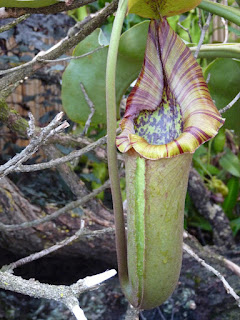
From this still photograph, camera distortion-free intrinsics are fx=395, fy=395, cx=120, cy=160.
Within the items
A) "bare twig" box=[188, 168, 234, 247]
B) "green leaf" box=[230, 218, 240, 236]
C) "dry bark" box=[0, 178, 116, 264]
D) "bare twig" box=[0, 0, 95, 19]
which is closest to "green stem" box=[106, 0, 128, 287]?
"bare twig" box=[0, 0, 95, 19]

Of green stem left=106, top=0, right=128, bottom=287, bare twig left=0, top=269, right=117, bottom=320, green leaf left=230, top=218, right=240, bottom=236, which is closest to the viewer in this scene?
bare twig left=0, top=269, right=117, bottom=320

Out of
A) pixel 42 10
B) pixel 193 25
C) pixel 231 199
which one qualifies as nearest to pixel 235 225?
pixel 231 199

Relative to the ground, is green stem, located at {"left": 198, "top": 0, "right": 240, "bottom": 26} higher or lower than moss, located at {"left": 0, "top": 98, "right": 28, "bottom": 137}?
higher

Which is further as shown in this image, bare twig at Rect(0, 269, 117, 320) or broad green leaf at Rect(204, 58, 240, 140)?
broad green leaf at Rect(204, 58, 240, 140)

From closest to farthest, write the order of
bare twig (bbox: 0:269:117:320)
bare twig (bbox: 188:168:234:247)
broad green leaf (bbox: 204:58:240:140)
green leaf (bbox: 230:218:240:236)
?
bare twig (bbox: 0:269:117:320), broad green leaf (bbox: 204:58:240:140), bare twig (bbox: 188:168:234:247), green leaf (bbox: 230:218:240:236)

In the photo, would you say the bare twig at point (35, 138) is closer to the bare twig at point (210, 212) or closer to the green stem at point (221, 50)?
the green stem at point (221, 50)

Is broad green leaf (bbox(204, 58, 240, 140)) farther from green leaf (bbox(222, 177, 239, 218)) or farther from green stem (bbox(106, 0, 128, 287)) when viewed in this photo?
green leaf (bbox(222, 177, 239, 218))

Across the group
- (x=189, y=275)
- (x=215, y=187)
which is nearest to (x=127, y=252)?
(x=189, y=275)
